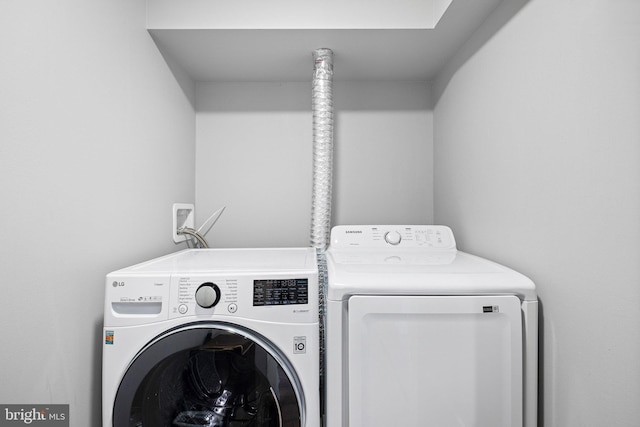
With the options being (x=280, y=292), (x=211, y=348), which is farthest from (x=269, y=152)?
(x=211, y=348)

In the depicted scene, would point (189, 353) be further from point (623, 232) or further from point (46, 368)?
point (623, 232)

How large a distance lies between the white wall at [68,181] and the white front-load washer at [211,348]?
0.39 feet

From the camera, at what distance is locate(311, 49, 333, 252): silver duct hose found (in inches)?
62.8

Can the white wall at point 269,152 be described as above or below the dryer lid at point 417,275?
above

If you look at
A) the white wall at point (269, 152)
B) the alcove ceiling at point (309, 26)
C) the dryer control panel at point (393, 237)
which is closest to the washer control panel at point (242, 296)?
the dryer control panel at point (393, 237)

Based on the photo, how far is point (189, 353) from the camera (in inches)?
40.0

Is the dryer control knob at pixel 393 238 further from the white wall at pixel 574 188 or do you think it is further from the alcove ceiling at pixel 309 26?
the alcove ceiling at pixel 309 26

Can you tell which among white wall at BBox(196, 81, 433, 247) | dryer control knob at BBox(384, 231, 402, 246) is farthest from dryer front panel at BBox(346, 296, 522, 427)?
white wall at BBox(196, 81, 433, 247)

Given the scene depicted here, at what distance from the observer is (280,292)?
104cm

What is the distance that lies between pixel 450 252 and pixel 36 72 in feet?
5.10

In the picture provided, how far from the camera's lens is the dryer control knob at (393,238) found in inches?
59.0

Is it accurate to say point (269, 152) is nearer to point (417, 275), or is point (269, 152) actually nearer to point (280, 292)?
point (280, 292)

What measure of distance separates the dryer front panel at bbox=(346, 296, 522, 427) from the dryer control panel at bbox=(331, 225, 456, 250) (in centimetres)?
55
